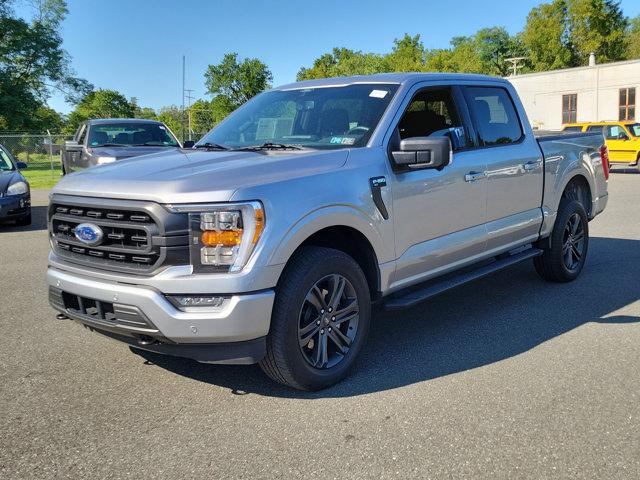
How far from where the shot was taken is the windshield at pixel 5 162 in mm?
11727

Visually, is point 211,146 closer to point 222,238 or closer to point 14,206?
point 222,238

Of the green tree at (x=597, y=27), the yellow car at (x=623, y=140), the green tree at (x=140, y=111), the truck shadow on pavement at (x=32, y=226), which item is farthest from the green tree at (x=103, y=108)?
the truck shadow on pavement at (x=32, y=226)

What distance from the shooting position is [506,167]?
5336 millimetres

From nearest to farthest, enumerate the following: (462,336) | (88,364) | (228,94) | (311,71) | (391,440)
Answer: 1. (391,440)
2. (88,364)
3. (462,336)
4. (228,94)
5. (311,71)

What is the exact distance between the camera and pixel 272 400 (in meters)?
3.80

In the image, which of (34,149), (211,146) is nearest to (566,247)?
(211,146)

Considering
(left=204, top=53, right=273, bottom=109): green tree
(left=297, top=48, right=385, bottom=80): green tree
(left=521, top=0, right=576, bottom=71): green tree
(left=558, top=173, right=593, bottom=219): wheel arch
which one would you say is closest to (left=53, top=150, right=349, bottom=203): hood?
(left=558, top=173, right=593, bottom=219): wheel arch

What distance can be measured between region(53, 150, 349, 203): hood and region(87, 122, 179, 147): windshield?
8342 mm

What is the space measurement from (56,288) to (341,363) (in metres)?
1.82

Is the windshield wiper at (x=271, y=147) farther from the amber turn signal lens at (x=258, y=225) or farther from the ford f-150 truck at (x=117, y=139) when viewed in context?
the ford f-150 truck at (x=117, y=139)

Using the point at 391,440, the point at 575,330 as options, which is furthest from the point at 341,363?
the point at 575,330

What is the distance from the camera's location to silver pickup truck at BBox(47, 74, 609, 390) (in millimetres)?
3400

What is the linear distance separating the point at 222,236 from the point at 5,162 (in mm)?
10137

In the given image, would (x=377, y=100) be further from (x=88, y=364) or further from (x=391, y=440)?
(x=88, y=364)
